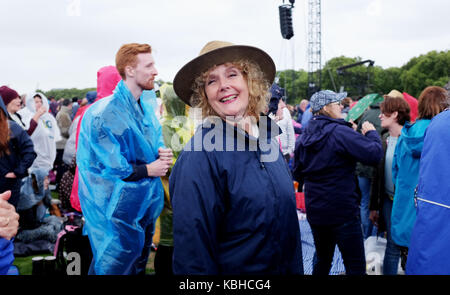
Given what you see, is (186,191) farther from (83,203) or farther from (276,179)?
(83,203)

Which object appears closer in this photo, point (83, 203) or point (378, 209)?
point (83, 203)

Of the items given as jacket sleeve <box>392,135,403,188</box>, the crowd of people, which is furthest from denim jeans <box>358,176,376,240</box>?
jacket sleeve <box>392,135,403,188</box>

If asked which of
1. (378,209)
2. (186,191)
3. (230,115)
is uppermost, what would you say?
(230,115)

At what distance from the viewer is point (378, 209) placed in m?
3.66

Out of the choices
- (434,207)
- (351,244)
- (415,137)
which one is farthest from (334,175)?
(434,207)

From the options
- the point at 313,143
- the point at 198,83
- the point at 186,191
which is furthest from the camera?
the point at 313,143

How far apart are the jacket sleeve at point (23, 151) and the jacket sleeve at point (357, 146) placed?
3242 millimetres

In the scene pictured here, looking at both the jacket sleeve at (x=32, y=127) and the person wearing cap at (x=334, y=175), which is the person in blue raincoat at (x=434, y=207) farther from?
the jacket sleeve at (x=32, y=127)

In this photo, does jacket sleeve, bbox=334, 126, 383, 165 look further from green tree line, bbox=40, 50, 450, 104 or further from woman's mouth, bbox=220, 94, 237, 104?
green tree line, bbox=40, 50, 450, 104

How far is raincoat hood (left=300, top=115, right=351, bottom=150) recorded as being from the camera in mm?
2984

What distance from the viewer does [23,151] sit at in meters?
3.99

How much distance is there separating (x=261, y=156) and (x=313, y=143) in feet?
5.12

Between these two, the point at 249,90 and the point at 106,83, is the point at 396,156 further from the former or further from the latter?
the point at 106,83
